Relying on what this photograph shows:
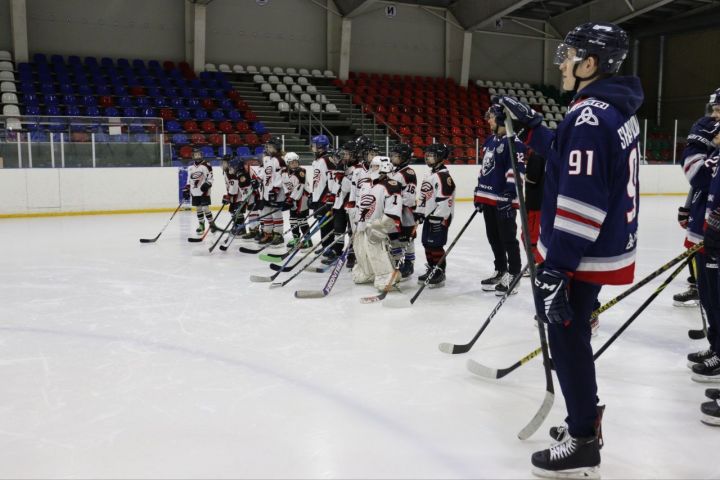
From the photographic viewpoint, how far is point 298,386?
9.14ft

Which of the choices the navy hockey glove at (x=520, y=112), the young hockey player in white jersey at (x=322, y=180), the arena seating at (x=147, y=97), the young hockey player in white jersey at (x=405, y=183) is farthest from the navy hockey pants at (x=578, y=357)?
the arena seating at (x=147, y=97)

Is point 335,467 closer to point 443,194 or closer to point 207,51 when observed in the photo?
point 443,194

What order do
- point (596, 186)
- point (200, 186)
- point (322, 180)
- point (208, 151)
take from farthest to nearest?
point (208, 151) < point (200, 186) < point (322, 180) < point (596, 186)

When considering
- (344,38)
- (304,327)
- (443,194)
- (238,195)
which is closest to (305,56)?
(344,38)

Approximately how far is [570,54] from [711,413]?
1.43 meters

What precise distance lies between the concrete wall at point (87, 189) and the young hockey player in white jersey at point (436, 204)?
6775 millimetres

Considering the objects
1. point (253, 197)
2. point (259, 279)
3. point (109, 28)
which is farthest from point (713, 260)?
point (109, 28)

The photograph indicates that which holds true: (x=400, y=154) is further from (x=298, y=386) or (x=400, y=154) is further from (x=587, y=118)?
(x=587, y=118)

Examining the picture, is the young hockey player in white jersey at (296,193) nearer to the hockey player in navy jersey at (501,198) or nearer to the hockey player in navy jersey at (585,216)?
the hockey player in navy jersey at (501,198)

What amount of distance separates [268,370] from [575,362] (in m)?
1.55

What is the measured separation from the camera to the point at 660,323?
3896 mm

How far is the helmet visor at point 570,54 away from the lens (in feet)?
6.10

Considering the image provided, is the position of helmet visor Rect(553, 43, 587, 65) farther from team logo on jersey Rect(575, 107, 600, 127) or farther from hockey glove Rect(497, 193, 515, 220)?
hockey glove Rect(497, 193, 515, 220)

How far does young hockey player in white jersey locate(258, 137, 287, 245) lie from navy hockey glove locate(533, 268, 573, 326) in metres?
5.33
